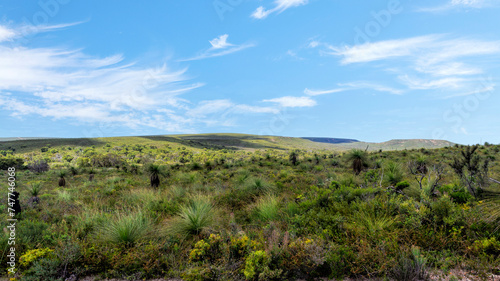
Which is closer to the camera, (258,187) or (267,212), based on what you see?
(267,212)

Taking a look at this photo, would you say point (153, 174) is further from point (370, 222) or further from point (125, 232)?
point (370, 222)

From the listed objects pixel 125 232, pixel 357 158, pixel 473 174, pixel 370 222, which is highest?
pixel 473 174

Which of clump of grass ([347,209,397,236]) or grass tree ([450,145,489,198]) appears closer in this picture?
clump of grass ([347,209,397,236])

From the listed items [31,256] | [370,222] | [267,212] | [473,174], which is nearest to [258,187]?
[267,212]

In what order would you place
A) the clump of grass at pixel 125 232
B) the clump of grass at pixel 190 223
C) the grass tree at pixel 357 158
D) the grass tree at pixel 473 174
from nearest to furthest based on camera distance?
the clump of grass at pixel 125 232
the clump of grass at pixel 190 223
the grass tree at pixel 473 174
the grass tree at pixel 357 158

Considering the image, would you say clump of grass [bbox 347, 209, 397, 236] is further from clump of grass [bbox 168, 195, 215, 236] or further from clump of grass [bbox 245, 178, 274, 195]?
clump of grass [bbox 245, 178, 274, 195]

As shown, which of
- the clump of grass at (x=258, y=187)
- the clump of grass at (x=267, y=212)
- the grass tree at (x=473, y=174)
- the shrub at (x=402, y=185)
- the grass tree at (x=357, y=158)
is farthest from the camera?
the grass tree at (x=357, y=158)

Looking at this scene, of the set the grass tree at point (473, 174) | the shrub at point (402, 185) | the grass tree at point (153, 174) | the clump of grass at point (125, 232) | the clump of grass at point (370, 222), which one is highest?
the grass tree at point (473, 174)

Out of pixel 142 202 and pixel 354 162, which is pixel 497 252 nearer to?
pixel 142 202

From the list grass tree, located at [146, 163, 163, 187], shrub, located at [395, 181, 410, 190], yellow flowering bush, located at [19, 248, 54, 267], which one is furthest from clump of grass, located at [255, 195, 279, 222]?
grass tree, located at [146, 163, 163, 187]

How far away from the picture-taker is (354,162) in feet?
48.1

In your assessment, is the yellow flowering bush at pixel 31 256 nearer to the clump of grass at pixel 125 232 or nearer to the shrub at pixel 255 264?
the clump of grass at pixel 125 232

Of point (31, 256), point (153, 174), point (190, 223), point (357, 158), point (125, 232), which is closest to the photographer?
point (31, 256)

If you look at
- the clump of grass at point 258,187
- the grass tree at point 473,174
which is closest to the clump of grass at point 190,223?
the clump of grass at point 258,187
